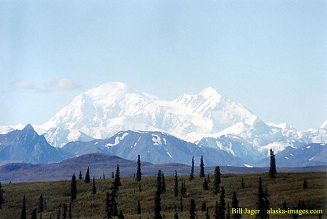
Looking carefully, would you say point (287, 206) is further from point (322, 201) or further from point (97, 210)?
point (97, 210)

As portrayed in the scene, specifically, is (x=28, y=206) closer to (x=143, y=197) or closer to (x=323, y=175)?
(x=143, y=197)

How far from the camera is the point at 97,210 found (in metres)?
180

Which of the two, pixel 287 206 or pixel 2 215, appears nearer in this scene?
pixel 287 206

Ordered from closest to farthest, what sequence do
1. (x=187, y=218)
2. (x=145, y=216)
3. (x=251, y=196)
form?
(x=187, y=218) → (x=145, y=216) → (x=251, y=196)

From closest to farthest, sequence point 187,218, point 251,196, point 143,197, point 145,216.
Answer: point 187,218 → point 145,216 → point 251,196 → point 143,197

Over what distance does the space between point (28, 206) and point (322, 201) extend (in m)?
101

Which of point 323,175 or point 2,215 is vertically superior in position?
point 323,175

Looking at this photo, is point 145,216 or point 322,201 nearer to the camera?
point 322,201

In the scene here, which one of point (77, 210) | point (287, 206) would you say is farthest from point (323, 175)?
point (77, 210)

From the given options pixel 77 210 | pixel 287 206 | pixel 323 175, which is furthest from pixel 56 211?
pixel 323 175

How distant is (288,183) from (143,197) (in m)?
48.7

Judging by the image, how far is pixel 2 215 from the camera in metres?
184

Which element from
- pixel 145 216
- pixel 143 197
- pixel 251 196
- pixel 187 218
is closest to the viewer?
pixel 187 218

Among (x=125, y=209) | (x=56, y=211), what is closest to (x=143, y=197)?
(x=125, y=209)
